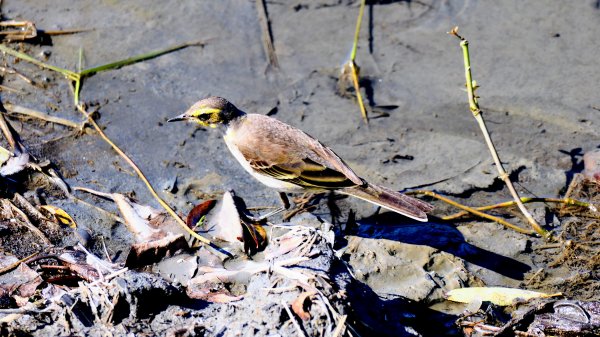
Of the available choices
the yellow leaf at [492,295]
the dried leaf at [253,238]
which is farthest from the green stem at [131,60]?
the yellow leaf at [492,295]

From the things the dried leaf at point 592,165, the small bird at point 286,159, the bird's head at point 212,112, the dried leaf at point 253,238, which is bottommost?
the dried leaf at point 592,165

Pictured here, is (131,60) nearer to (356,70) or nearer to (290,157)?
(356,70)

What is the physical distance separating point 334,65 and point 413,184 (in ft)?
7.04

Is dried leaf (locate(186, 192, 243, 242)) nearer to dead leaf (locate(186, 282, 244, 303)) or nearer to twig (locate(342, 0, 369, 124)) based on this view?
dead leaf (locate(186, 282, 244, 303))

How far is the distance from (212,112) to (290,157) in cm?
93

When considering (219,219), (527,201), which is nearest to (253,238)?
(219,219)

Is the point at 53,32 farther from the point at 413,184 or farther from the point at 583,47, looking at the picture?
the point at 583,47

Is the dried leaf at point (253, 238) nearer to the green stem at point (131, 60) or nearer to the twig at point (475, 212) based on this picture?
the twig at point (475, 212)

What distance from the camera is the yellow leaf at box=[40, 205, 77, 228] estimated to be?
6613mm

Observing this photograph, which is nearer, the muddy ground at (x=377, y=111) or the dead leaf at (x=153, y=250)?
the dead leaf at (x=153, y=250)

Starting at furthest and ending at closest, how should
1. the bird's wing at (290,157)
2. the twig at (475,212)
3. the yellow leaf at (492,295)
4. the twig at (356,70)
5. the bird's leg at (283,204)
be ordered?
the twig at (356,70)
the bird's leg at (283,204)
the twig at (475,212)
the bird's wing at (290,157)
the yellow leaf at (492,295)

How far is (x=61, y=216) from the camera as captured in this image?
21.9ft

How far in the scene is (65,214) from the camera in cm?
668

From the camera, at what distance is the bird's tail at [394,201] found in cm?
648
